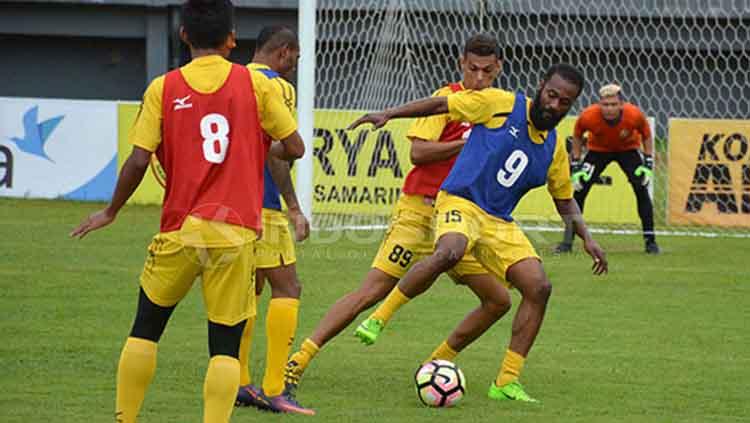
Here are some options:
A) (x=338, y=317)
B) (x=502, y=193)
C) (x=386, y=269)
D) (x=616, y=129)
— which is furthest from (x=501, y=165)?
(x=616, y=129)

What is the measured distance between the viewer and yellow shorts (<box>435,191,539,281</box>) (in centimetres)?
722

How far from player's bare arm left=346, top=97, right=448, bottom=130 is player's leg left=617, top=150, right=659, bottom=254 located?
8.02 meters

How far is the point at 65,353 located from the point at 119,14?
2434 cm

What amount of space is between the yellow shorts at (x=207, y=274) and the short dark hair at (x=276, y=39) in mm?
1778

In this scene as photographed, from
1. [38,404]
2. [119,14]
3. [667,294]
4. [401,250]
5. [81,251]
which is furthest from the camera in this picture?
[119,14]

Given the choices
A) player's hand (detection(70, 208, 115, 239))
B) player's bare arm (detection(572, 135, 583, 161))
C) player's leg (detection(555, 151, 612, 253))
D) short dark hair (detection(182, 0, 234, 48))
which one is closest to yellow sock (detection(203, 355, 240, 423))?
player's hand (detection(70, 208, 115, 239))

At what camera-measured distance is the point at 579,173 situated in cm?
1498

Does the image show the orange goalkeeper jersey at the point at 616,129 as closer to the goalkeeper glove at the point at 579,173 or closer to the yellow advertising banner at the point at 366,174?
the goalkeeper glove at the point at 579,173

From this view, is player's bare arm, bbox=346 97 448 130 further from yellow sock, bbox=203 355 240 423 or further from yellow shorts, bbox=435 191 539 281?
yellow sock, bbox=203 355 240 423

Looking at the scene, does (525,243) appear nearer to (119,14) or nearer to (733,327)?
(733,327)

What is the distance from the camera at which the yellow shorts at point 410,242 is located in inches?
301

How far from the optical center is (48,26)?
31.5 m

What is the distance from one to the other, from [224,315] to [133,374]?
1.52ft

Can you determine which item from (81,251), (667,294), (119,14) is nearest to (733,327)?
(667,294)
